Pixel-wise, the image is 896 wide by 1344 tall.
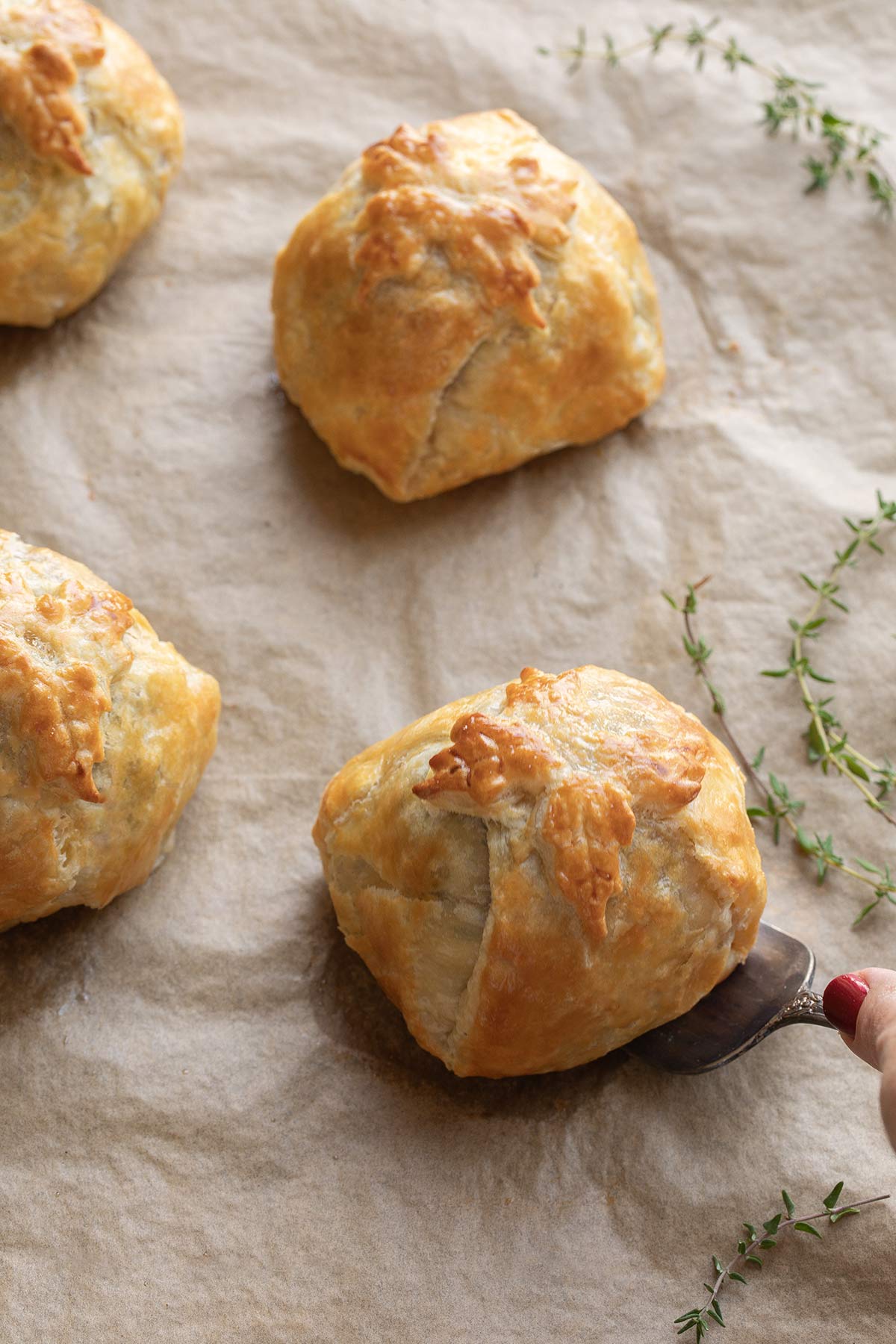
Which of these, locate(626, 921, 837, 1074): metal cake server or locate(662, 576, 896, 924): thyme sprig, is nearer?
locate(626, 921, 837, 1074): metal cake server

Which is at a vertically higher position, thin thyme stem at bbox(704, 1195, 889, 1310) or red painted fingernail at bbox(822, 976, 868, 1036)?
red painted fingernail at bbox(822, 976, 868, 1036)

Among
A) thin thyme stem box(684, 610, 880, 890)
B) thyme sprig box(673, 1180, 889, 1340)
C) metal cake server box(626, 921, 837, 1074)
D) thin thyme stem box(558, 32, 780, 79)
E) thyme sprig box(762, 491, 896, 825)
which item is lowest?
thyme sprig box(673, 1180, 889, 1340)

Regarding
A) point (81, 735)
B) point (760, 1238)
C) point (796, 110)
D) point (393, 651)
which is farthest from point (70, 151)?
point (760, 1238)

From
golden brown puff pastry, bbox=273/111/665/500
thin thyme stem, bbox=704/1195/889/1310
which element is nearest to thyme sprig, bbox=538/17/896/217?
golden brown puff pastry, bbox=273/111/665/500

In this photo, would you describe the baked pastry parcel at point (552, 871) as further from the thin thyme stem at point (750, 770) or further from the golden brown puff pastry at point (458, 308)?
the golden brown puff pastry at point (458, 308)

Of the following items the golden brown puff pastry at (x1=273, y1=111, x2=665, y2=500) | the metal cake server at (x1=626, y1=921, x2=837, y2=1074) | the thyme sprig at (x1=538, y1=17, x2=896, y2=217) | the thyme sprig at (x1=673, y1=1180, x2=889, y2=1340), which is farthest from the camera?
the thyme sprig at (x1=538, y1=17, x2=896, y2=217)

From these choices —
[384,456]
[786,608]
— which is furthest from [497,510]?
[786,608]

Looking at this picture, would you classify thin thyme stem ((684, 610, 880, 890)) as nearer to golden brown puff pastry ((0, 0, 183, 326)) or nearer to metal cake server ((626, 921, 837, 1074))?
metal cake server ((626, 921, 837, 1074))

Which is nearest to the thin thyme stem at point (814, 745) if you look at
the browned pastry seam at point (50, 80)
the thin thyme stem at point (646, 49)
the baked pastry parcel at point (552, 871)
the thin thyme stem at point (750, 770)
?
the thin thyme stem at point (750, 770)
